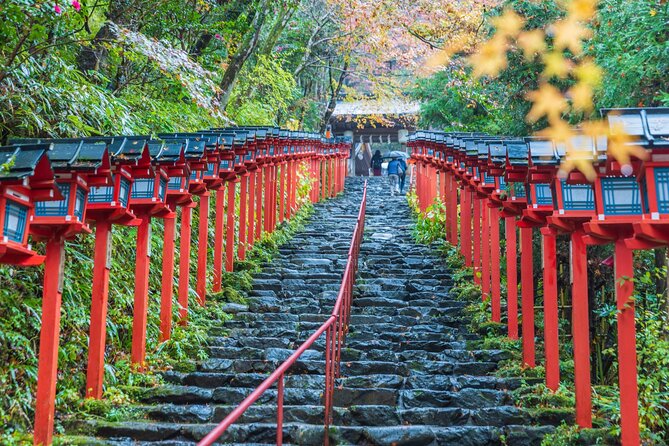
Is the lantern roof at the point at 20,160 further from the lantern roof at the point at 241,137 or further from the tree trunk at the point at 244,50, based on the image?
the tree trunk at the point at 244,50

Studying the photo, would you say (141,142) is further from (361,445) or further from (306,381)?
(361,445)

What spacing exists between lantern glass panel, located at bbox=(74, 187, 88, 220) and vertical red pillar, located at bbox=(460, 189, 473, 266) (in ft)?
32.3

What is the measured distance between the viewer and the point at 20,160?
6344 mm

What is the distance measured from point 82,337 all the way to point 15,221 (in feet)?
11.7

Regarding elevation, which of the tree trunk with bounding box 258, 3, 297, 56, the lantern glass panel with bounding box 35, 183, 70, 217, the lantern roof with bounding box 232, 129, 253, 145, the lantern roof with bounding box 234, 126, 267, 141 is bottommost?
the lantern glass panel with bounding box 35, 183, 70, 217

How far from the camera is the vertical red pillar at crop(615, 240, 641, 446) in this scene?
7488mm

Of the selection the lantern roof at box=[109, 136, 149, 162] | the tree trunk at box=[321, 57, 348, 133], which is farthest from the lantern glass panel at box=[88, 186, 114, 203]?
the tree trunk at box=[321, 57, 348, 133]

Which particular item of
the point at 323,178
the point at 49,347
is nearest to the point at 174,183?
the point at 49,347

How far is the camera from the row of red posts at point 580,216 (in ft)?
22.1

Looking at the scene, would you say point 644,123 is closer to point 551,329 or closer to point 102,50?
point 551,329

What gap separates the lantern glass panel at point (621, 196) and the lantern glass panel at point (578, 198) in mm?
1189

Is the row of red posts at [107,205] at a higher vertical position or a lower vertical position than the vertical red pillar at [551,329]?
higher

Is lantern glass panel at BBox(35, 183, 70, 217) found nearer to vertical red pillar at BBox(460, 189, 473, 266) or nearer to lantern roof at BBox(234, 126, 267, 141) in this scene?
lantern roof at BBox(234, 126, 267, 141)

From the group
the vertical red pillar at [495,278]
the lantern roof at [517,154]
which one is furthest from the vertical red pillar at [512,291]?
the lantern roof at [517,154]
